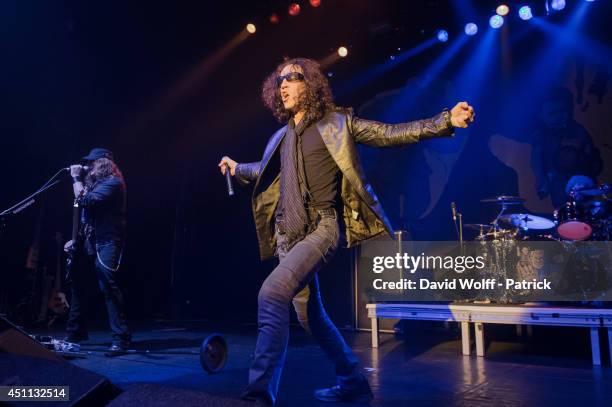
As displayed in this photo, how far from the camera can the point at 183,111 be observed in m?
9.70

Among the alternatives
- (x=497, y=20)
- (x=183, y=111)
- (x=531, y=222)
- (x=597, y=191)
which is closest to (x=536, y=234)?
(x=531, y=222)

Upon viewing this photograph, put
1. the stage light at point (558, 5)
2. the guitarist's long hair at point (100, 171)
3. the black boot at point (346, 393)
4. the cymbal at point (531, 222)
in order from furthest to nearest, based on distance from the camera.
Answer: the stage light at point (558, 5) → the cymbal at point (531, 222) → the guitarist's long hair at point (100, 171) → the black boot at point (346, 393)

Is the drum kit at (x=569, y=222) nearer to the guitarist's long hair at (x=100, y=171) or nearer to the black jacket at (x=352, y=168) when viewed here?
the black jacket at (x=352, y=168)

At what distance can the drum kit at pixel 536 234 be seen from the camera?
6250mm

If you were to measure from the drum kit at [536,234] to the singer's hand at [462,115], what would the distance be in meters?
4.17

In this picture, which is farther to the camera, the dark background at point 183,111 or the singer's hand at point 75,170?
the dark background at point 183,111

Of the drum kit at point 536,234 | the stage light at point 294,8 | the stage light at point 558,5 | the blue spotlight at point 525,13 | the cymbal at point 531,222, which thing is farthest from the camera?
the stage light at point 294,8

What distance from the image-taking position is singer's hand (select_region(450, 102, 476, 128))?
8.70 feet

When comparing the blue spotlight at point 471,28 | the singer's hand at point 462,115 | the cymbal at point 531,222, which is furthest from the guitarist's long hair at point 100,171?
the blue spotlight at point 471,28

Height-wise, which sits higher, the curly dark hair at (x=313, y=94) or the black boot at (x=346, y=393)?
the curly dark hair at (x=313, y=94)

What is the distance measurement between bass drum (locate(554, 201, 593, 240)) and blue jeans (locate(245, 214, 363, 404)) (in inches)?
162

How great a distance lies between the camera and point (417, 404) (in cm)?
318

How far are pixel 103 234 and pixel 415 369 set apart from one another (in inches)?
136

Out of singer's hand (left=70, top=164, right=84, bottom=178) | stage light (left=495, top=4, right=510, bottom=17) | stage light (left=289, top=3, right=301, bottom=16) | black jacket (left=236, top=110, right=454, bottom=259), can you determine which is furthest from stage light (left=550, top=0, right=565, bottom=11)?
singer's hand (left=70, top=164, right=84, bottom=178)
